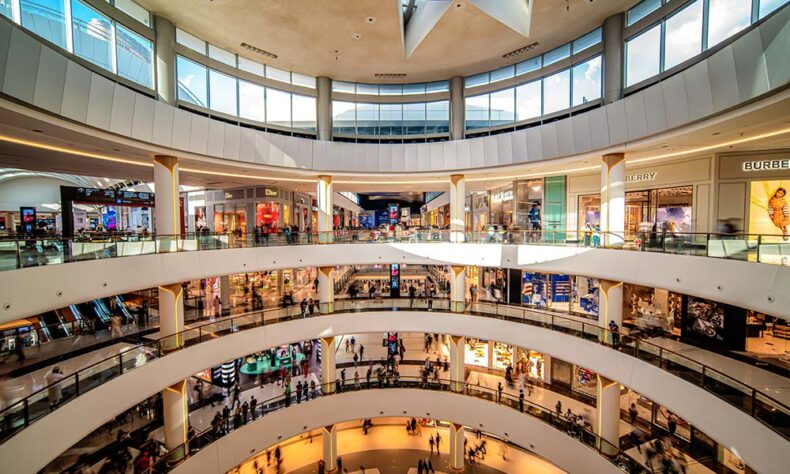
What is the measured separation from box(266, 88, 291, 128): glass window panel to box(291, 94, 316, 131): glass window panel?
33 cm

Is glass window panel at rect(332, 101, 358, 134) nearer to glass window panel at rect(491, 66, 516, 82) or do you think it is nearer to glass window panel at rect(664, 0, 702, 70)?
glass window panel at rect(491, 66, 516, 82)

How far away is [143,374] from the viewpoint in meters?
10.6

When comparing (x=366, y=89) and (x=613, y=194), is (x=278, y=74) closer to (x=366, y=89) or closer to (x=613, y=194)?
(x=366, y=89)

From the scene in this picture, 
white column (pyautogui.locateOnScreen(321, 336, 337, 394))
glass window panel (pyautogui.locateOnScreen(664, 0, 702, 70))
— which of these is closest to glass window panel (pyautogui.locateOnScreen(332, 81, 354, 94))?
white column (pyautogui.locateOnScreen(321, 336, 337, 394))

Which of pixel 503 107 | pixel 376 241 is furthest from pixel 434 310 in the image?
pixel 503 107

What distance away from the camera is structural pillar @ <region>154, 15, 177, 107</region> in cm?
1320

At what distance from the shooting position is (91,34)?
1114cm

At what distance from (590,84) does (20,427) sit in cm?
2103

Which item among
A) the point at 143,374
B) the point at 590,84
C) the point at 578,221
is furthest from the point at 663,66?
the point at 143,374

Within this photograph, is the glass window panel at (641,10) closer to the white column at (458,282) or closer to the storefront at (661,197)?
the storefront at (661,197)

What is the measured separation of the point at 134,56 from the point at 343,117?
31.9 feet

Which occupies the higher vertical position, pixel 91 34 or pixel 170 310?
pixel 91 34

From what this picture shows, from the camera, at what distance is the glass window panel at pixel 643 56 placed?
12.3 m

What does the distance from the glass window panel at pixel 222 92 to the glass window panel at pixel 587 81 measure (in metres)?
16.3
